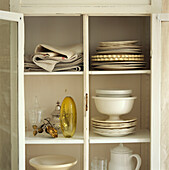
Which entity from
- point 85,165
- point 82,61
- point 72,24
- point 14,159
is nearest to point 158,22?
point 82,61

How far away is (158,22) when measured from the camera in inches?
77.0

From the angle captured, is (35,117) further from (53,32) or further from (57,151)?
(53,32)

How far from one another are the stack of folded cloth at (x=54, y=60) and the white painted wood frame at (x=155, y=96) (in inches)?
17.6

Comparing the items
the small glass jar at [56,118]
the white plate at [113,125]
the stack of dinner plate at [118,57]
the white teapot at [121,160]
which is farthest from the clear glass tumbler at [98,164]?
the stack of dinner plate at [118,57]

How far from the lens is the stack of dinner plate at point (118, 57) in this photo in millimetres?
2051

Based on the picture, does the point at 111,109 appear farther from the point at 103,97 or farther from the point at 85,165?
the point at 85,165

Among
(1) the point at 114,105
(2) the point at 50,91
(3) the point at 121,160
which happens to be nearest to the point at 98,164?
(3) the point at 121,160

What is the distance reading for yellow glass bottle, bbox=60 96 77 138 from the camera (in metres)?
2.10

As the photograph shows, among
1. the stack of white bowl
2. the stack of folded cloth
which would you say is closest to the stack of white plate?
the stack of white bowl

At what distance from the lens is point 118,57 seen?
205 cm

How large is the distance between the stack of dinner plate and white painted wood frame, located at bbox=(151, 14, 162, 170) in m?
0.13

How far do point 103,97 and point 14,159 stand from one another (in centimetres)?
64

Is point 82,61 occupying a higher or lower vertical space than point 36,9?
lower

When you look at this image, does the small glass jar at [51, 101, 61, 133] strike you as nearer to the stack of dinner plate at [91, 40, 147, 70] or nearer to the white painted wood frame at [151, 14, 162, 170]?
the stack of dinner plate at [91, 40, 147, 70]
